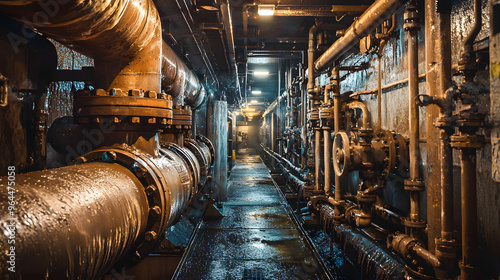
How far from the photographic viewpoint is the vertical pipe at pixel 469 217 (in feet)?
5.66

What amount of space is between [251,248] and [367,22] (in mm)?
3134

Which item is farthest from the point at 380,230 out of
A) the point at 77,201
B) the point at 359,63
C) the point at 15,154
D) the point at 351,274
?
the point at 15,154

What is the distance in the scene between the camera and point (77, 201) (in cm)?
94

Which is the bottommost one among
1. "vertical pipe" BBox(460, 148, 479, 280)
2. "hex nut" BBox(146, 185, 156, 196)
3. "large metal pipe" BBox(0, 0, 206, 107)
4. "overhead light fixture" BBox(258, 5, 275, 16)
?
"vertical pipe" BBox(460, 148, 479, 280)

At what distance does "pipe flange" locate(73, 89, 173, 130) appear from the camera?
5.34 feet

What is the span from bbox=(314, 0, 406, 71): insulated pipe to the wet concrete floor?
2.73 m

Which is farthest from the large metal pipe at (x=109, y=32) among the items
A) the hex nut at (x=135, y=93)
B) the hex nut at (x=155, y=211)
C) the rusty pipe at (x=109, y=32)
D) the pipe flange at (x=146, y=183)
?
the hex nut at (x=155, y=211)

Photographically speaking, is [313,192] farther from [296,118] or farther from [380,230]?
[296,118]

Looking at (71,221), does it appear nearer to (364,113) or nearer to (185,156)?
(185,156)

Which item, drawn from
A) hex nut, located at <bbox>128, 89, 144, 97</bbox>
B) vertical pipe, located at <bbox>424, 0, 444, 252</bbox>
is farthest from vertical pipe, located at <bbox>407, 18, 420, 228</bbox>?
hex nut, located at <bbox>128, 89, 144, 97</bbox>

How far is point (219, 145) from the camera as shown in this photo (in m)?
6.47

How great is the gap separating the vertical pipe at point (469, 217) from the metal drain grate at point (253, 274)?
1891 mm

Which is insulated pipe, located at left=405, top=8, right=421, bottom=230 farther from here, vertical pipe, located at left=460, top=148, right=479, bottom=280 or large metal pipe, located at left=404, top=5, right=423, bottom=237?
vertical pipe, located at left=460, top=148, right=479, bottom=280

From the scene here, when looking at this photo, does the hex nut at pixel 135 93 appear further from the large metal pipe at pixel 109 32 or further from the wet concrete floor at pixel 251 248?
the wet concrete floor at pixel 251 248
